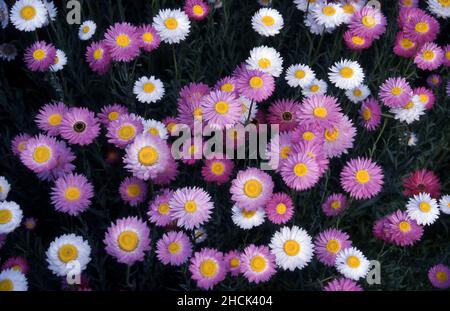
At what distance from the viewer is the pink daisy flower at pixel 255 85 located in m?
1.81

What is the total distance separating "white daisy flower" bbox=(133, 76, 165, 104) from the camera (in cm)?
215

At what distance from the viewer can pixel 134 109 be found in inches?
85.8

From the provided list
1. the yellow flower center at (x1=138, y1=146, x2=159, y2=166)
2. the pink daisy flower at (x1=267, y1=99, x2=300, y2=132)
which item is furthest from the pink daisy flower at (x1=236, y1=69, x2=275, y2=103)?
the yellow flower center at (x1=138, y1=146, x2=159, y2=166)

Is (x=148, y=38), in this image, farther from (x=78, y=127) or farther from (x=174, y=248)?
(x=174, y=248)

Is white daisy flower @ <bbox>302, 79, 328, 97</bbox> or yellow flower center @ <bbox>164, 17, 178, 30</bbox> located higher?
yellow flower center @ <bbox>164, 17, 178, 30</bbox>

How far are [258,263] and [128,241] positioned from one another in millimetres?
447

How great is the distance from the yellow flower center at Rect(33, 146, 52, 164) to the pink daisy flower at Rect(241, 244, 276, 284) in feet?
2.68

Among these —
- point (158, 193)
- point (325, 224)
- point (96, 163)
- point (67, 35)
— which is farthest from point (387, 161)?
point (67, 35)

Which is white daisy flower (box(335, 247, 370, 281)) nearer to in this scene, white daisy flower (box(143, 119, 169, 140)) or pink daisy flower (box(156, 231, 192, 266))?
pink daisy flower (box(156, 231, 192, 266))

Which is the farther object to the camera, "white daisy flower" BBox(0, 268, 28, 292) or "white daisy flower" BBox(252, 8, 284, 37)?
"white daisy flower" BBox(252, 8, 284, 37)

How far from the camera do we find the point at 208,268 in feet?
5.39

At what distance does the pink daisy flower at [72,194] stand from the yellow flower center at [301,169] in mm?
739

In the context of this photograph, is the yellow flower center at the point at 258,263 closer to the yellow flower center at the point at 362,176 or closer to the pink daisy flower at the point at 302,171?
the pink daisy flower at the point at 302,171

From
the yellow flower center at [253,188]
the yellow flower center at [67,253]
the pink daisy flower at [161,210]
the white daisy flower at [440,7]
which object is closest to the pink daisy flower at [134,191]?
the pink daisy flower at [161,210]
